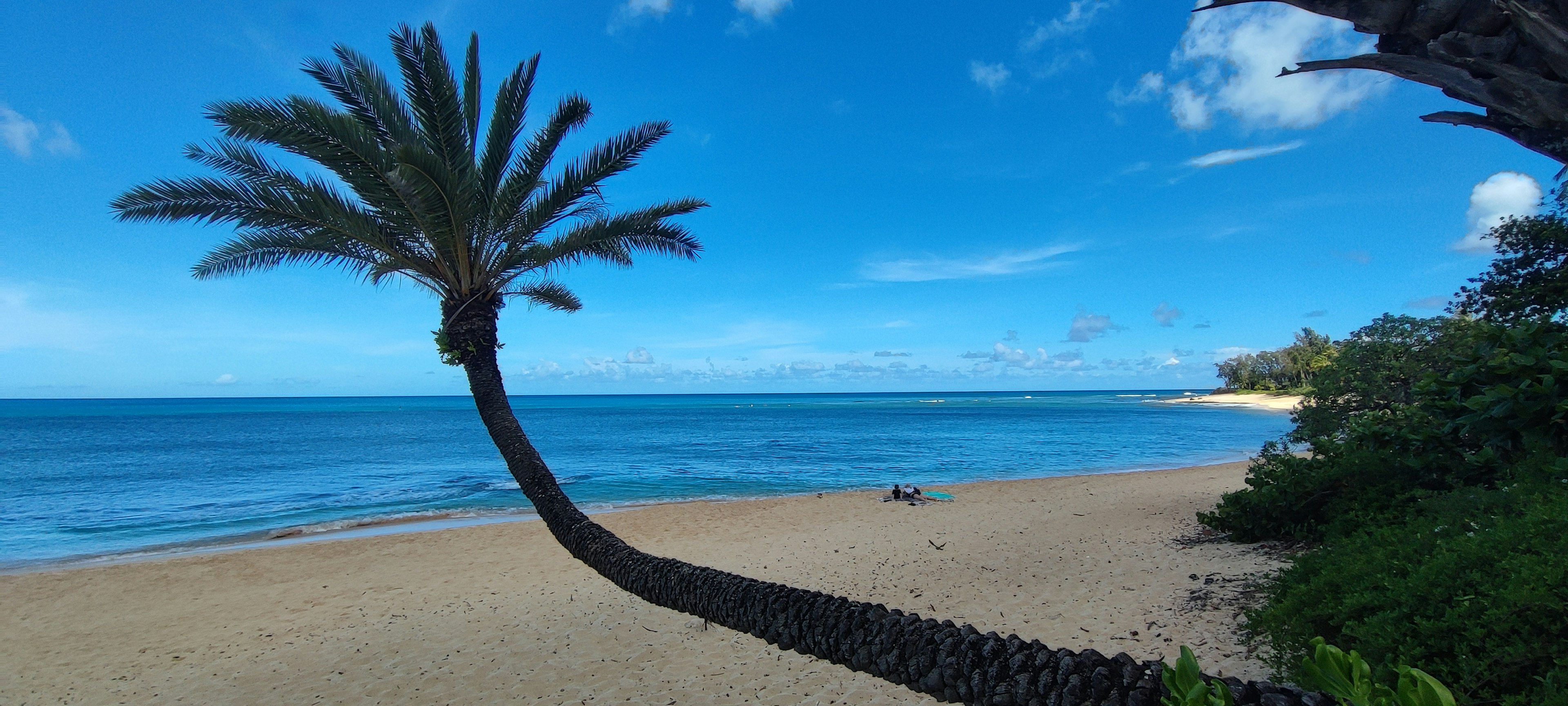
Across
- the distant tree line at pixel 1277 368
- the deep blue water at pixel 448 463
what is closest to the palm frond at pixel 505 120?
the deep blue water at pixel 448 463

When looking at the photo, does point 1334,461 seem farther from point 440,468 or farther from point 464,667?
point 440,468

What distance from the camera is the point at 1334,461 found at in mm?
8672

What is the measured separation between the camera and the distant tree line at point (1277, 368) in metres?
62.8

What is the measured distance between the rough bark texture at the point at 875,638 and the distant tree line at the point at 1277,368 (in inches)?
1758

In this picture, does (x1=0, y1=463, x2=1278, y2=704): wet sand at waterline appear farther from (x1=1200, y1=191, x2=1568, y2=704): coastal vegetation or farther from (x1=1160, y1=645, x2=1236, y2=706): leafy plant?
(x1=1160, y1=645, x2=1236, y2=706): leafy plant

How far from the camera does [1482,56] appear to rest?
3.64m

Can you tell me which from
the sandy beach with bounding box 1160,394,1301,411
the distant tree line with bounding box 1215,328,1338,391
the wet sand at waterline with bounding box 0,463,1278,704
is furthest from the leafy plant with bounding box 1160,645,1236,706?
the sandy beach with bounding box 1160,394,1301,411

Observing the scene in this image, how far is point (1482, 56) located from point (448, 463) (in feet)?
132

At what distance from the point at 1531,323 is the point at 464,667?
11481mm

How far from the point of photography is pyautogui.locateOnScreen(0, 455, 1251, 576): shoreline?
577 inches

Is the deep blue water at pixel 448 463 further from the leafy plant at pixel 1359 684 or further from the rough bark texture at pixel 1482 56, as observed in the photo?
the leafy plant at pixel 1359 684

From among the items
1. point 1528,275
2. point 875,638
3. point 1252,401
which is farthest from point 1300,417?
point 1252,401

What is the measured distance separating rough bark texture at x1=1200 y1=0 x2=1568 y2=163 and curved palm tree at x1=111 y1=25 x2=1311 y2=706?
434 centimetres

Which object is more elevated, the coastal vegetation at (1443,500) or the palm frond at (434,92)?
the palm frond at (434,92)
